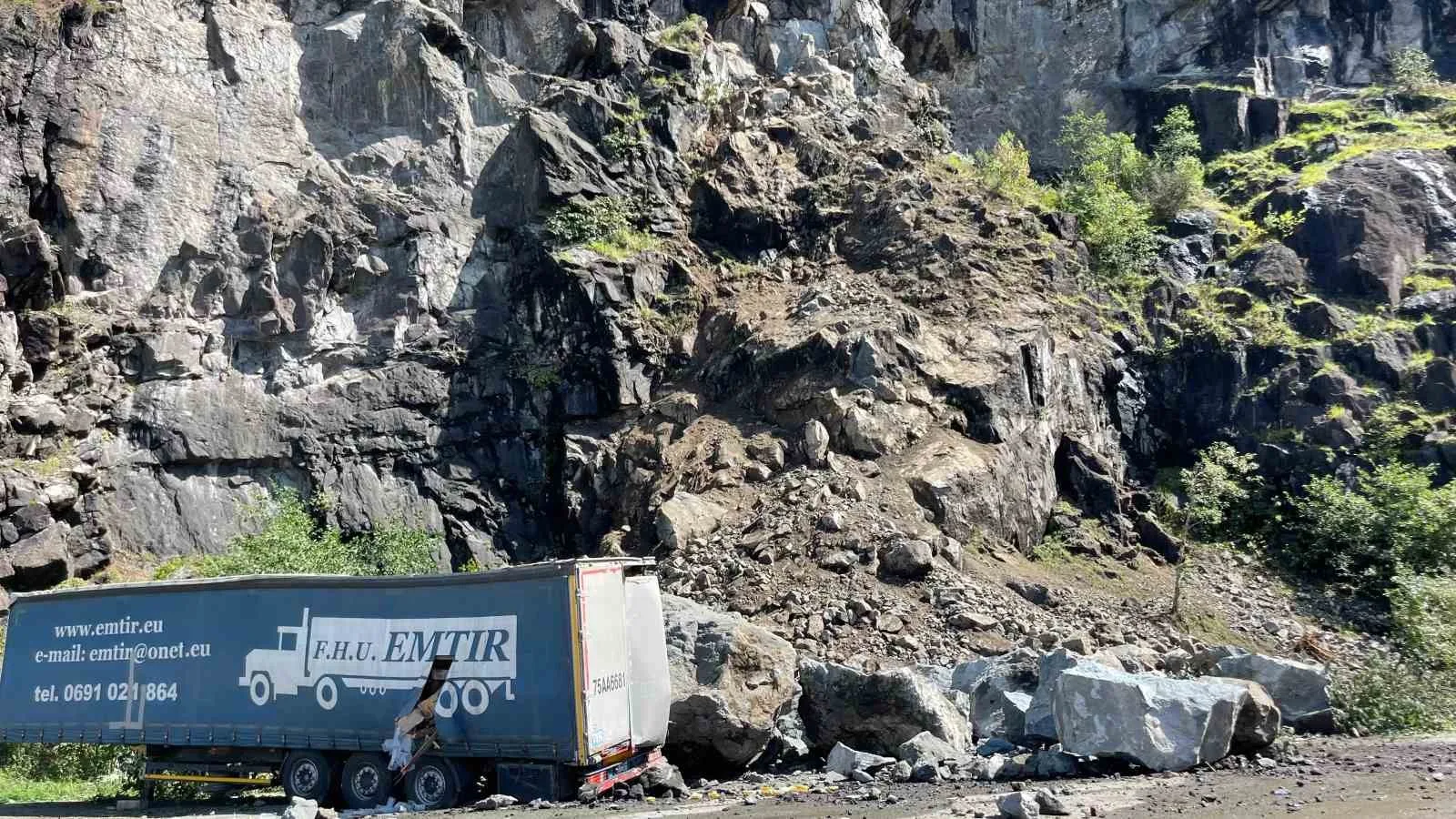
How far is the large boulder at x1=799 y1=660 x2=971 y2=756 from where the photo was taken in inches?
480

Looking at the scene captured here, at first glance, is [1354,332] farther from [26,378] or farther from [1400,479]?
[26,378]

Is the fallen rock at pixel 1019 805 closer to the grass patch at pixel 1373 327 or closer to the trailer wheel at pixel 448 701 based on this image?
the trailer wheel at pixel 448 701

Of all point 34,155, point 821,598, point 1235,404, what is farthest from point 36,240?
point 1235,404

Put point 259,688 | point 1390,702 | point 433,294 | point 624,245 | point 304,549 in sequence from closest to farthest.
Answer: point 259,688
point 1390,702
point 304,549
point 433,294
point 624,245

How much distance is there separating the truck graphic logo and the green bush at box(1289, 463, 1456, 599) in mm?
24428

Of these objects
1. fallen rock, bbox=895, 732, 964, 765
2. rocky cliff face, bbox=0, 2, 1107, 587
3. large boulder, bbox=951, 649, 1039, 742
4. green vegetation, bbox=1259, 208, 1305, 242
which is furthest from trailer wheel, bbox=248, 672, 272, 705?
green vegetation, bbox=1259, 208, 1305, 242

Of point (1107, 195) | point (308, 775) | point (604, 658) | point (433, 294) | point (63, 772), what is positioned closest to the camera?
point (604, 658)

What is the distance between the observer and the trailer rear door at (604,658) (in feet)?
32.9

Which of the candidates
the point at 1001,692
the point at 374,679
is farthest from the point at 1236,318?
the point at 374,679

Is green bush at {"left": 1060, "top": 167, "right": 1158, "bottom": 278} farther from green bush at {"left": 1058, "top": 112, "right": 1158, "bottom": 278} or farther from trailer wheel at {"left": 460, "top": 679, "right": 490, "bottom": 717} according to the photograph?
trailer wheel at {"left": 460, "top": 679, "right": 490, "bottom": 717}

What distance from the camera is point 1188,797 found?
8883mm

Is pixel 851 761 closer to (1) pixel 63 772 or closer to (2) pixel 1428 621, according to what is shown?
(2) pixel 1428 621

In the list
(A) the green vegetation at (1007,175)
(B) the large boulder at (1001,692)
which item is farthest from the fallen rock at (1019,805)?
(A) the green vegetation at (1007,175)

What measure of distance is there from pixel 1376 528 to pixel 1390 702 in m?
16.0
